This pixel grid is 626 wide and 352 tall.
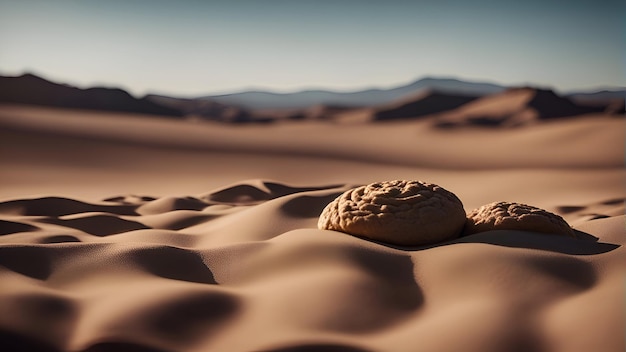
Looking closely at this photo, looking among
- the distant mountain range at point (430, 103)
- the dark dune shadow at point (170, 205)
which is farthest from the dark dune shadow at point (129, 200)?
the distant mountain range at point (430, 103)

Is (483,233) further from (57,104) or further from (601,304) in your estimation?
(57,104)

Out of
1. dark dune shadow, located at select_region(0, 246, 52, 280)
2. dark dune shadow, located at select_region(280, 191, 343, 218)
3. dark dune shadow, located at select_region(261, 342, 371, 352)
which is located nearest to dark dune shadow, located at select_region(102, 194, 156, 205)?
dark dune shadow, located at select_region(280, 191, 343, 218)

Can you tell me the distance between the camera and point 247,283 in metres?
2.65

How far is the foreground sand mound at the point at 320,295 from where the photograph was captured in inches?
78.3

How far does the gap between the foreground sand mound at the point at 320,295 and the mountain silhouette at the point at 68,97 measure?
21.5 meters

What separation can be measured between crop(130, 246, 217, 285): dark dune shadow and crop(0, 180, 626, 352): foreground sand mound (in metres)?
0.01

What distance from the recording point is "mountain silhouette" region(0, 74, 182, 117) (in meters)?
21.8

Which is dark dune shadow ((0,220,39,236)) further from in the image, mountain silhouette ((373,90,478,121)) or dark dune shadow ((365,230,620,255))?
mountain silhouette ((373,90,478,121))

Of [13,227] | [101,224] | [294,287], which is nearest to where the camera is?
[294,287]

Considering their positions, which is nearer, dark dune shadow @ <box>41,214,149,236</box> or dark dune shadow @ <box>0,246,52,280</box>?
dark dune shadow @ <box>0,246,52,280</box>

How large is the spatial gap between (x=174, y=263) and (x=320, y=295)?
3.03 feet

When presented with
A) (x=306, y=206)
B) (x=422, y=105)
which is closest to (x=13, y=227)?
(x=306, y=206)

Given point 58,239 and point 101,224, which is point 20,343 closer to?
point 58,239

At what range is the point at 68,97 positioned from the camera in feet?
78.5
